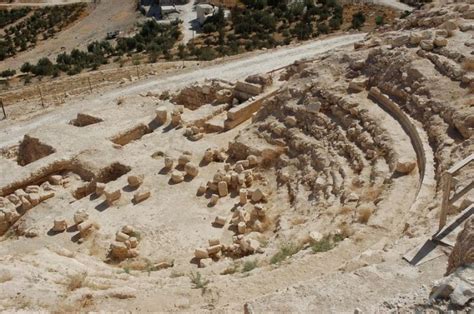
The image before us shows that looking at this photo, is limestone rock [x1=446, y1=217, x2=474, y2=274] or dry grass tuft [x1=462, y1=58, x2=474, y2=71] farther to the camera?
dry grass tuft [x1=462, y1=58, x2=474, y2=71]

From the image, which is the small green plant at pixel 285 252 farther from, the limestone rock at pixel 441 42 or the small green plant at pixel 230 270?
the limestone rock at pixel 441 42

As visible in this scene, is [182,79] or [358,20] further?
[358,20]

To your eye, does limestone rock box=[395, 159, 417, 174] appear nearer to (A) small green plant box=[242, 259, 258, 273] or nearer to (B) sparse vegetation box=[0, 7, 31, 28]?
(A) small green plant box=[242, 259, 258, 273]

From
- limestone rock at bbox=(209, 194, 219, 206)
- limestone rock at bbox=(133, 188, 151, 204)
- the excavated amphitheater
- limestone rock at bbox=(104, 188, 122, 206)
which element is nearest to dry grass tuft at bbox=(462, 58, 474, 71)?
the excavated amphitheater

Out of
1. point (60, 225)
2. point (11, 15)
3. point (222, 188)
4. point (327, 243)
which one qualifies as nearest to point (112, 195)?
point (60, 225)

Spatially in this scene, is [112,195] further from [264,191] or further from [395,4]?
[395,4]

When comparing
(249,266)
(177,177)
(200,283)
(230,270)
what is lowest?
(177,177)

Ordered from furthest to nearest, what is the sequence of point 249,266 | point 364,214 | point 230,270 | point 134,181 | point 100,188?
point 134,181 → point 100,188 → point 364,214 → point 230,270 → point 249,266

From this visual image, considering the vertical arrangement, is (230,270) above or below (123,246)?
above
